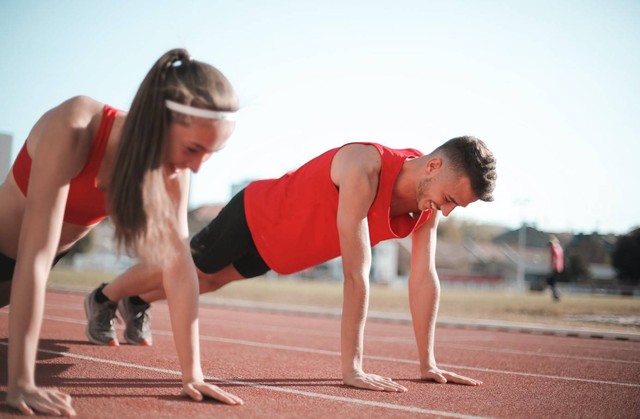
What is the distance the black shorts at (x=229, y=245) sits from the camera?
4.68 meters

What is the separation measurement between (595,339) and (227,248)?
6.56 meters

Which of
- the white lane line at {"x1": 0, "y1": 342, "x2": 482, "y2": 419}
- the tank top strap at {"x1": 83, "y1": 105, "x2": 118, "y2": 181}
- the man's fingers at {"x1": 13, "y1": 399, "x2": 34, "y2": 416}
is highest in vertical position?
the tank top strap at {"x1": 83, "y1": 105, "x2": 118, "y2": 181}

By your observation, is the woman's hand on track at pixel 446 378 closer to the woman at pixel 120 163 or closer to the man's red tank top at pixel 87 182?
the woman at pixel 120 163

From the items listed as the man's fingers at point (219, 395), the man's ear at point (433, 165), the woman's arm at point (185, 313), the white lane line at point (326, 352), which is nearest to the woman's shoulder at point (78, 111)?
the woman's arm at point (185, 313)

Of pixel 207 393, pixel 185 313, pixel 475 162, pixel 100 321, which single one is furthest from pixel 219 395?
pixel 100 321

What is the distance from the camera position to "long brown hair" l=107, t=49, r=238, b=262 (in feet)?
8.63

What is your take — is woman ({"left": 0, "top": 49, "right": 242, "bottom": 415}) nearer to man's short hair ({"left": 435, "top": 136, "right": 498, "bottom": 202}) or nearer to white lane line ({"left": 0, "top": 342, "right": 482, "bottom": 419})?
white lane line ({"left": 0, "top": 342, "right": 482, "bottom": 419})

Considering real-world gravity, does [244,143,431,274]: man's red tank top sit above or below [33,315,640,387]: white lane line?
above

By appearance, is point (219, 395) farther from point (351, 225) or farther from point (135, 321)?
point (135, 321)

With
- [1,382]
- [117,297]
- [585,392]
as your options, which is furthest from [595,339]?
[1,382]

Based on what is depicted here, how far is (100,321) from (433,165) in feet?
9.73

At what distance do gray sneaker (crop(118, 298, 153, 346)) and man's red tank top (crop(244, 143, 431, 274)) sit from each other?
1.28 meters

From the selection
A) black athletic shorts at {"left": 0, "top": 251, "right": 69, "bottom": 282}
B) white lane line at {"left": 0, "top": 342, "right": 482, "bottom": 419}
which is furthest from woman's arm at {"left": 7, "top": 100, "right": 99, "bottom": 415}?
white lane line at {"left": 0, "top": 342, "right": 482, "bottom": 419}

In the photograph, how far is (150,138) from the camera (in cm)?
264
